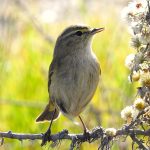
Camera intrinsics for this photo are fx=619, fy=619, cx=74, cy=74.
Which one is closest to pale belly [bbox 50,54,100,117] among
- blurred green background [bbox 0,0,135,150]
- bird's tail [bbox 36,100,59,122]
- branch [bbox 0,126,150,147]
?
bird's tail [bbox 36,100,59,122]

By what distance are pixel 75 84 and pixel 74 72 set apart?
11cm

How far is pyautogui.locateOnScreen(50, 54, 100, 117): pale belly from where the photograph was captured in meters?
5.20

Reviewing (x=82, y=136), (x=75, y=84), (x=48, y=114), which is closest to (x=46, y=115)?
(x=48, y=114)

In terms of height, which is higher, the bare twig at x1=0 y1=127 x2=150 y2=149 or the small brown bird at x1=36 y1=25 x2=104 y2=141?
the small brown bird at x1=36 y1=25 x2=104 y2=141

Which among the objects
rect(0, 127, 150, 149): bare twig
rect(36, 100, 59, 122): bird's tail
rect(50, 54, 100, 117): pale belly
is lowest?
rect(0, 127, 150, 149): bare twig

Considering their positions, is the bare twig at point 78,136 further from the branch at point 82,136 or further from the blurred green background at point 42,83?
the blurred green background at point 42,83

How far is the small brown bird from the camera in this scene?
205 inches

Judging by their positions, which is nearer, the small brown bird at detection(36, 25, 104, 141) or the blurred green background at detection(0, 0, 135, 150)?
the small brown bird at detection(36, 25, 104, 141)

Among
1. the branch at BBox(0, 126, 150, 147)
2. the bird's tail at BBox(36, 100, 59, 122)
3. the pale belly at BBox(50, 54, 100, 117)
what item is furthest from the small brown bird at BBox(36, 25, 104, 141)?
the branch at BBox(0, 126, 150, 147)

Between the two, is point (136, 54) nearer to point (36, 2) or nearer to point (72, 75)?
point (72, 75)

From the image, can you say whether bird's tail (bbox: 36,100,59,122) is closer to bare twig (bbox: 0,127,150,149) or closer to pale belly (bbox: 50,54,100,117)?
pale belly (bbox: 50,54,100,117)

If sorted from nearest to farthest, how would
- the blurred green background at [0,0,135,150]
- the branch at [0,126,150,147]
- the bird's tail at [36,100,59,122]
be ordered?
1. the branch at [0,126,150,147]
2. the bird's tail at [36,100,59,122]
3. the blurred green background at [0,0,135,150]

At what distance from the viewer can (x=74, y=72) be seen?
523cm

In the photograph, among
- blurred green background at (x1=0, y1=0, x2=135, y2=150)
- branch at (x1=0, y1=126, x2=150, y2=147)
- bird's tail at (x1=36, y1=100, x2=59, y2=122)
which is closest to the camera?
branch at (x1=0, y1=126, x2=150, y2=147)
